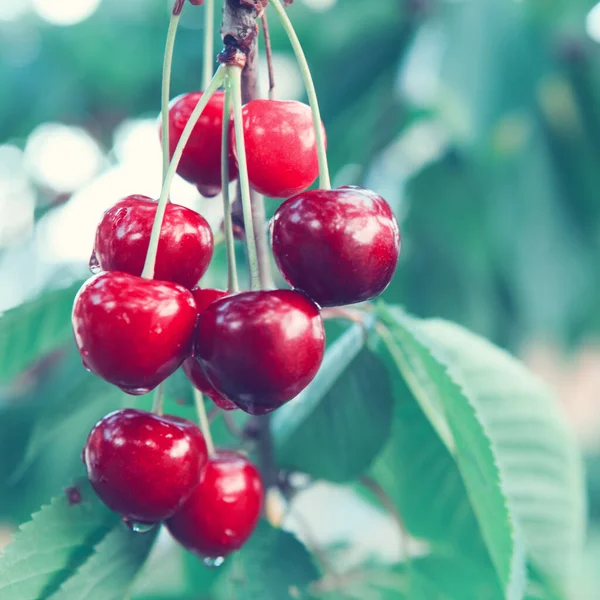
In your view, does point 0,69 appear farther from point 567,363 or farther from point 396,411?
point 567,363

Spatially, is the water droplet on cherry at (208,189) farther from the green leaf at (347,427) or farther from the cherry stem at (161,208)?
the green leaf at (347,427)

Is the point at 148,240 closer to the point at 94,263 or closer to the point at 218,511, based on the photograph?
the point at 94,263

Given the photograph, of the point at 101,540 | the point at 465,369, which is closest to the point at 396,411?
the point at 465,369

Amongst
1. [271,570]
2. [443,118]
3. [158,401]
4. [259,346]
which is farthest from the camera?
[443,118]

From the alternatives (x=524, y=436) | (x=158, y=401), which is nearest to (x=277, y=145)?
(x=158, y=401)

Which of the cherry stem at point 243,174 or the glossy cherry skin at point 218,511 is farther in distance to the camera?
the glossy cherry skin at point 218,511

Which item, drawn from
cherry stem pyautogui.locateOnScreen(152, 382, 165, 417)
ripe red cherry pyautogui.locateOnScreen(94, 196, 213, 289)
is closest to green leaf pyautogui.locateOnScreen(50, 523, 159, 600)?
cherry stem pyautogui.locateOnScreen(152, 382, 165, 417)

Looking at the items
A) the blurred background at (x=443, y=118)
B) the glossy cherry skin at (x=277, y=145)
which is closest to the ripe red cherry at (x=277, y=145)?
the glossy cherry skin at (x=277, y=145)
